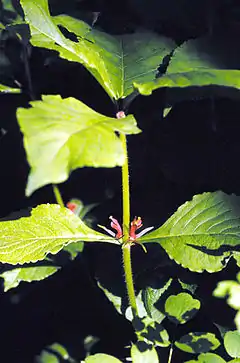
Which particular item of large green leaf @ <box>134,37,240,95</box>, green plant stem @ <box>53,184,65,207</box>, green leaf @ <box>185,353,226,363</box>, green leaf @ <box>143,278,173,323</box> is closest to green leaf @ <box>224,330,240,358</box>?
green leaf @ <box>185,353,226,363</box>

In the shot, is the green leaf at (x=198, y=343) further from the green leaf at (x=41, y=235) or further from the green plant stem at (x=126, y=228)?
the green leaf at (x=41, y=235)

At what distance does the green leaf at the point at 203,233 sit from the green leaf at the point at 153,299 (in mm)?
224

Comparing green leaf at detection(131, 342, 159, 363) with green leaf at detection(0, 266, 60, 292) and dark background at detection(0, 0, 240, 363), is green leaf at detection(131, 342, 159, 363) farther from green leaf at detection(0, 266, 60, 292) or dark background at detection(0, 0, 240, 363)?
green leaf at detection(0, 266, 60, 292)

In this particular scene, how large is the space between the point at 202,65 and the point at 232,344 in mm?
510

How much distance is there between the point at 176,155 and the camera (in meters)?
1.50

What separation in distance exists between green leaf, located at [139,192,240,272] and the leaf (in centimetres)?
36

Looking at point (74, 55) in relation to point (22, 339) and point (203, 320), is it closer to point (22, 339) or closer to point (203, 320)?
point (203, 320)

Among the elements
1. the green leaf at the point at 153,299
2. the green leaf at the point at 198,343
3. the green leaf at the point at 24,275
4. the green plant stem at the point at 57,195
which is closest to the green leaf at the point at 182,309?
the green leaf at the point at 198,343

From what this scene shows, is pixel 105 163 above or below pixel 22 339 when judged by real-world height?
above

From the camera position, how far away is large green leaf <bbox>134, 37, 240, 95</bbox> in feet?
2.78

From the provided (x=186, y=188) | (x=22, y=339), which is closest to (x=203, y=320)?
(x=186, y=188)

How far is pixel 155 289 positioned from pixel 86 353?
417 mm

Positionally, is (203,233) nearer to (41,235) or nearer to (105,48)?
(41,235)

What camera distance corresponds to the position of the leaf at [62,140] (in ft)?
2.20
